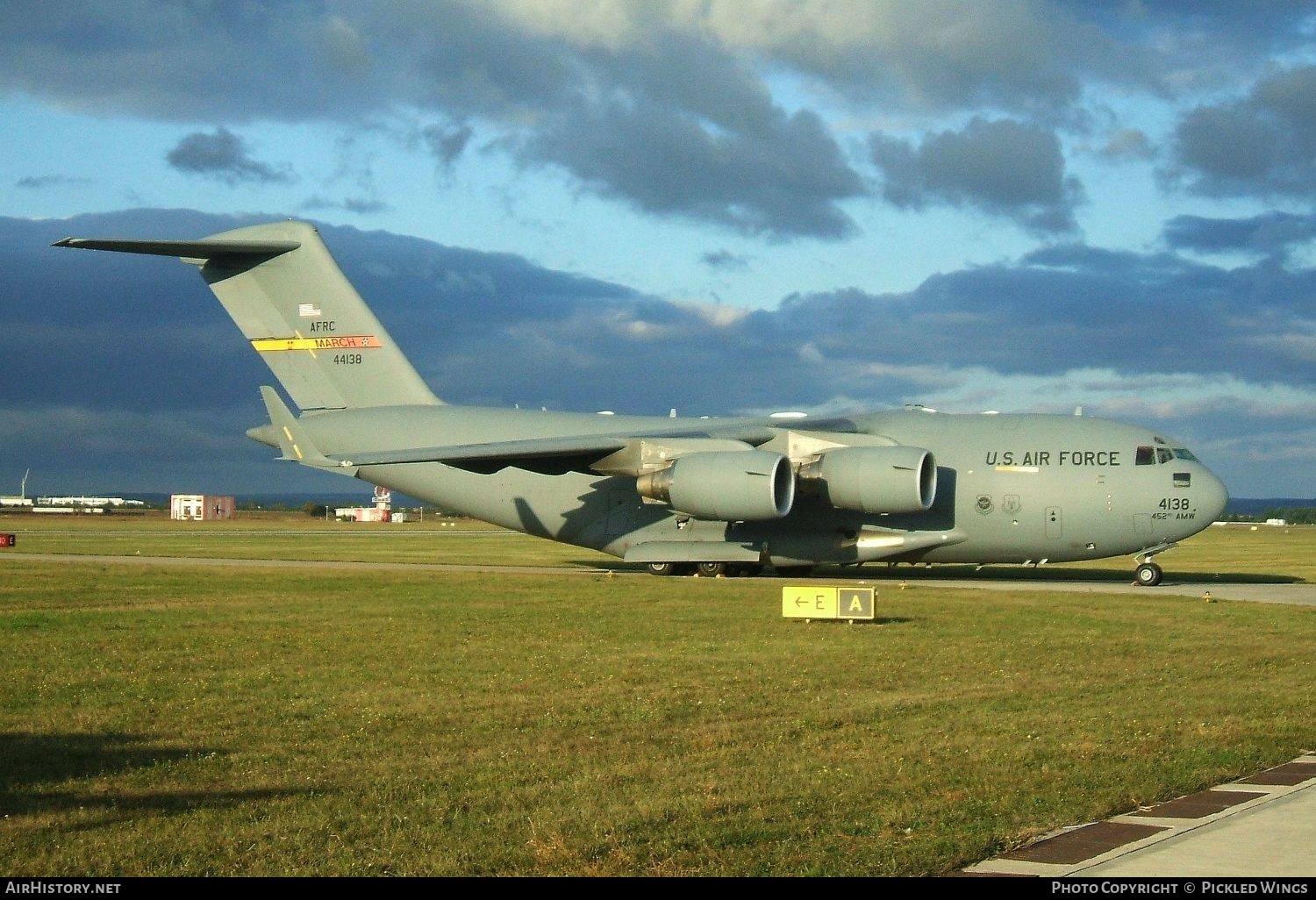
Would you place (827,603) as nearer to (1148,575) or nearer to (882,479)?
(882,479)

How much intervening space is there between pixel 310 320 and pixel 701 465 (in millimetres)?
10960

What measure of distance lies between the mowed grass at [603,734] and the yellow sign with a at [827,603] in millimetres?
282

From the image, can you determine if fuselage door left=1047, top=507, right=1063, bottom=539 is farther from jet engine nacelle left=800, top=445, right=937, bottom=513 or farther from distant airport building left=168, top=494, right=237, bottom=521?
distant airport building left=168, top=494, right=237, bottom=521

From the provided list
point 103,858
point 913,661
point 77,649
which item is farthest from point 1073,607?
point 103,858

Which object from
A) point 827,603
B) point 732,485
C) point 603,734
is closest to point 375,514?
point 732,485

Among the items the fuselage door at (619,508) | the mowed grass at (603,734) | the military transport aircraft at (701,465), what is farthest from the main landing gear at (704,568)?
the mowed grass at (603,734)

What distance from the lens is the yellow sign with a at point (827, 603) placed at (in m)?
19.5

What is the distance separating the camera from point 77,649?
15875 mm

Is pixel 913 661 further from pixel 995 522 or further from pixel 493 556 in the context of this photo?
pixel 493 556

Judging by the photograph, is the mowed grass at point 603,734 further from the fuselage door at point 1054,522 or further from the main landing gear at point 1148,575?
the main landing gear at point 1148,575

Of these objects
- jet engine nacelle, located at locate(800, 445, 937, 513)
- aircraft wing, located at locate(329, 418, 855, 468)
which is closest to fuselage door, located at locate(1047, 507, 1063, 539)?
jet engine nacelle, located at locate(800, 445, 937, 513)

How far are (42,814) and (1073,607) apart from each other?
722 inches

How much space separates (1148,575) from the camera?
29.5 meters

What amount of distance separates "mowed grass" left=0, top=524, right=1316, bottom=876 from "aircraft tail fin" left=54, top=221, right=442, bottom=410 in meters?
12.9
